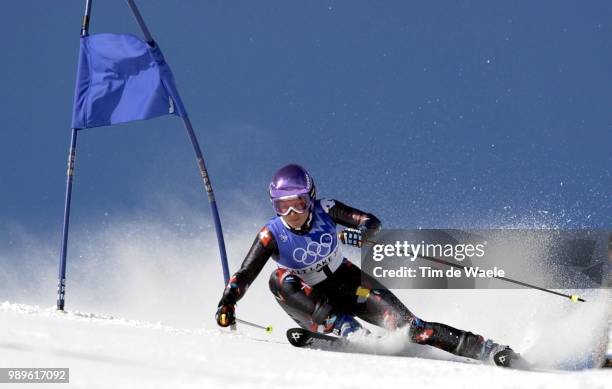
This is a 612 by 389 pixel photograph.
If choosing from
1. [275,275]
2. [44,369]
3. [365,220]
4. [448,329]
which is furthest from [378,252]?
[44,369]

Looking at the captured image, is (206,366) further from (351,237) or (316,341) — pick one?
(351,237)

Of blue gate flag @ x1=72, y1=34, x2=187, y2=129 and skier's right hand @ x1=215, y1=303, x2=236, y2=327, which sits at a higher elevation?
blue gate flag @ x1=72, y1=34, x2=187, y2=129

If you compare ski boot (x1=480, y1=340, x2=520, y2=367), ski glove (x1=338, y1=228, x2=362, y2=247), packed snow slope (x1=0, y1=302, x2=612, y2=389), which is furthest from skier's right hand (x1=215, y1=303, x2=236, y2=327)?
ski boot (x1=480, y1=340, x2=520, y2=367)

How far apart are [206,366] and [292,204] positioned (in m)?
2.78

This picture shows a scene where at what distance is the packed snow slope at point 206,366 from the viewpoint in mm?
3387

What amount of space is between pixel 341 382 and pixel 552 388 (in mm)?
1050

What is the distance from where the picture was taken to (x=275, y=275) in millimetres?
6543

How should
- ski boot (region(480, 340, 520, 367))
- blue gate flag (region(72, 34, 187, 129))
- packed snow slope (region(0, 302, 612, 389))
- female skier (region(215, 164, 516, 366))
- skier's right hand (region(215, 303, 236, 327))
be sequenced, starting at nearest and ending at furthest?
1. packed snow slope (region(0, 302, 612, 389))
2. ski boot (region(480, 340, 520, 367))
3. skier's right hand (region(215, 303, 236, 327))
4. female skier (region(215, 164, 516, 366))
5. blue gate flag (region(72, 34, 187, 129))

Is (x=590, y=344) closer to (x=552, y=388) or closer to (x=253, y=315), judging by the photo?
(x=552, y=388)

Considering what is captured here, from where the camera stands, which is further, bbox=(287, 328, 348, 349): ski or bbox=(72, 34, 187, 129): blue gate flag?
bbox=(72, 34, 187, 129): blue gate flag

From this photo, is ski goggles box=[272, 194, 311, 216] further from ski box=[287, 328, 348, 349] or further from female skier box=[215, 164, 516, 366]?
ski box=[287, 328, 348, 349]

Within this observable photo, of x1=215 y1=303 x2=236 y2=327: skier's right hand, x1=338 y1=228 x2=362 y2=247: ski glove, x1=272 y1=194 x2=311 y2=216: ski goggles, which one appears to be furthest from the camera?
x1=338 y1=228 x2=362 y2=247: ski glove

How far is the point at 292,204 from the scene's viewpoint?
21.0ft

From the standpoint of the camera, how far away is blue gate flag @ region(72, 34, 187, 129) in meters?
9.02
